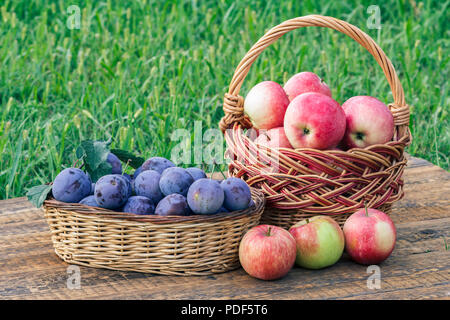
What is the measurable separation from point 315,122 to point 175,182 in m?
0.47

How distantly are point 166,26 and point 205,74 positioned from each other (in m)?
0.67

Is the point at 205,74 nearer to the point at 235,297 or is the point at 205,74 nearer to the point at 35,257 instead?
the point at 35,257

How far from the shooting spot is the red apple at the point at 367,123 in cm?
196

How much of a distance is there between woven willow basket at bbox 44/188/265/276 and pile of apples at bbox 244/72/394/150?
277 mm

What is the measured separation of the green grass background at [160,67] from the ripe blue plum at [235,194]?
3.64 feet

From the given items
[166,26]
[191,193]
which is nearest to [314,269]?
[191,193]

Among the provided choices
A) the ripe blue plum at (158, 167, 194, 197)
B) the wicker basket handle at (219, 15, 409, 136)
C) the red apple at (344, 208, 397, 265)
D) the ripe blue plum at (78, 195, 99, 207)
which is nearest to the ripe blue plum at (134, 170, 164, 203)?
the ripe blue plum at (158, 167, 194, 197)

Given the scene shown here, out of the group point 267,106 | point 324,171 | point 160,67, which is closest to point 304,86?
point 267,106

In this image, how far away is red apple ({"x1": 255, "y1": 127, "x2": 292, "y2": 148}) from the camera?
2033 mm

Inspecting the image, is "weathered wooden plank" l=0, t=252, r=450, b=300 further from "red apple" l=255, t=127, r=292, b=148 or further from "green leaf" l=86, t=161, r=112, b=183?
"red apple" l=255, t=127, r=292, b=148

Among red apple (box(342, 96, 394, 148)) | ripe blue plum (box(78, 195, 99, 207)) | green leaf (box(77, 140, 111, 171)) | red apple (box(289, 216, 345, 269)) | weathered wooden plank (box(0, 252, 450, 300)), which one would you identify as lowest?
weathered wooden plank (box(0, 252, 450, 300))

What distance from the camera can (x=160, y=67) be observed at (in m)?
3.47

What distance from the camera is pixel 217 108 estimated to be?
3.42m

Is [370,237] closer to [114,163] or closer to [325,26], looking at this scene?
[325,26]
